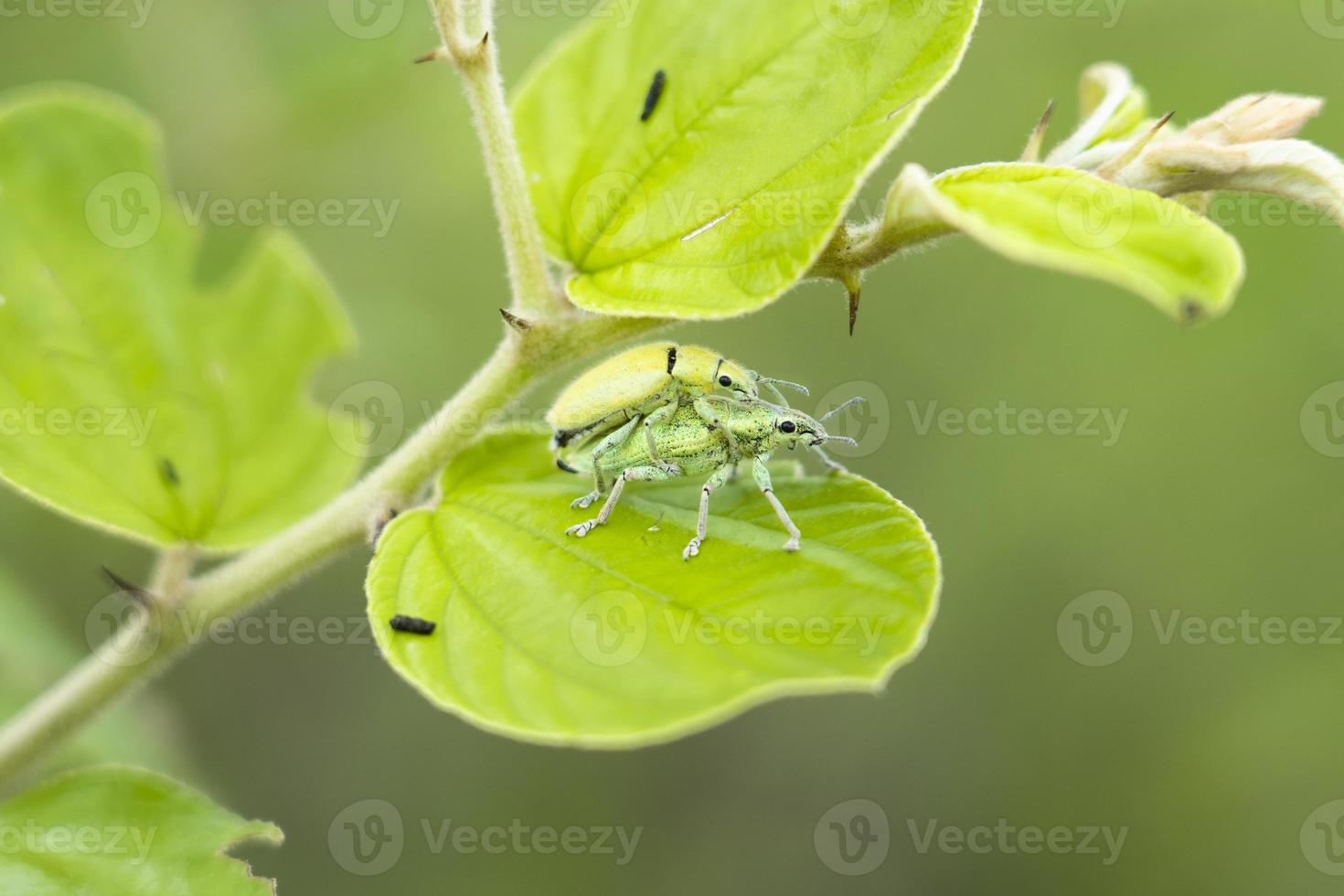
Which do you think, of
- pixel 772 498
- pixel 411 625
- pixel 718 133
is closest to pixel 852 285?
pixel 718 133

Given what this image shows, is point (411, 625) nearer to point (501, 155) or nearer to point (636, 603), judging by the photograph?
point (636, 603)

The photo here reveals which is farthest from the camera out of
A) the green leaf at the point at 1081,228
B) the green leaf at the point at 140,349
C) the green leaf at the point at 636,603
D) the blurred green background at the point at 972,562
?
the blurred green background at the point at 972,562

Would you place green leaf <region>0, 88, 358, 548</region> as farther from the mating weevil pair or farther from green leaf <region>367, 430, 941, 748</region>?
the mating weevil pair

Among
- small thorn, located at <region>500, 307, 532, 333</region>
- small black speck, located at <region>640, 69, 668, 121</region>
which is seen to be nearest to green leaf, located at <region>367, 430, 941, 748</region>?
small thorn, located at <region>500, 307, 532, 333</region>

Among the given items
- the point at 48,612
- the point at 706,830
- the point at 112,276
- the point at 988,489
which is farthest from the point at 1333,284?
the point at 48,612

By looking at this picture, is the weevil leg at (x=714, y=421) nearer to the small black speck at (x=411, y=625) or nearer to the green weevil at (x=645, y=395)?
the green weevil at (x=645, y=395)

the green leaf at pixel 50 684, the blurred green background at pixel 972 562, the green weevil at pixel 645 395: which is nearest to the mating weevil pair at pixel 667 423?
the green weevil at pixel 645 395
